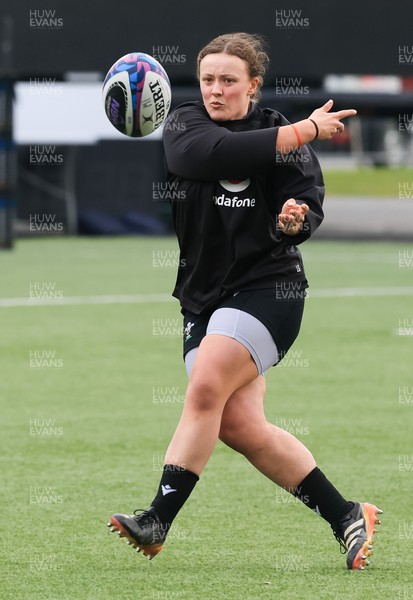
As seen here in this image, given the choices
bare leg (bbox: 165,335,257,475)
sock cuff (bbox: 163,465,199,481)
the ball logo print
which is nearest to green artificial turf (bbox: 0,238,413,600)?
sock cuff (bbox: 163,465,199,481)

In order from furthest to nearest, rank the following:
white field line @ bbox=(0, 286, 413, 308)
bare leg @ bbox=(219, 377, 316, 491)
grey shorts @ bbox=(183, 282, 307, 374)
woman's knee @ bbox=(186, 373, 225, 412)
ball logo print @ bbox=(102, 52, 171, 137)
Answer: white field line @ bbox=(0, 286, 413, 308) < ball logo print @ bbox=(102, 52, 171, 137) < bare leg @ bbox=(219, 377, 316, 491) < grey shorts @ bbox=(183, 282, 307, 374) < woman's knee @ bbox=(186, 373, 225, 412)

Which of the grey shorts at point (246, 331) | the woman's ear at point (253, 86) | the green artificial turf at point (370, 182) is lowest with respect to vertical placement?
the green artificial turf at point (370, 182)

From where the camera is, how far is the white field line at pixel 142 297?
690 inches

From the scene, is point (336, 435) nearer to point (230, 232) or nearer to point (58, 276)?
point (230, 232)

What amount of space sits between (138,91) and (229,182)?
66 centimetres

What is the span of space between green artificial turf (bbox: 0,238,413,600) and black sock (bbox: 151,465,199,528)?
274 mm

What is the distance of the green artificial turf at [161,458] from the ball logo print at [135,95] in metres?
1.96

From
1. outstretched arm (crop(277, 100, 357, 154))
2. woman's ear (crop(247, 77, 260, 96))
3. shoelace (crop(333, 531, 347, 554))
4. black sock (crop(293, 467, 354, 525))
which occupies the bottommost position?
shoelace (crop(333, 531, 347, 554))

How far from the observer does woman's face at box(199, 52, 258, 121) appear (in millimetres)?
5605

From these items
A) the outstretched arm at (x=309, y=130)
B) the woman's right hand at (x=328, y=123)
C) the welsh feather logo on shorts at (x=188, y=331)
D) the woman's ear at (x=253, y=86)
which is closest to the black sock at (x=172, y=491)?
the welsh feather logo on shorts at (x=188, y=331)

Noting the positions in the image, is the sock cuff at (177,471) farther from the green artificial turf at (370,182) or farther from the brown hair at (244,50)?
the green artificial turf at (370,182)

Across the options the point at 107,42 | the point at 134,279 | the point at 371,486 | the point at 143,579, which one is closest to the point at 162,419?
the point at 371,486

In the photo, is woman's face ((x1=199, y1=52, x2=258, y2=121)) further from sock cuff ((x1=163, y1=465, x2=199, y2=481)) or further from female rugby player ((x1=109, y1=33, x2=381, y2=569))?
sock cuff ((x1=163, y1=465, x2=199, y2=481))

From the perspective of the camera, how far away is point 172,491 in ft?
18.3
